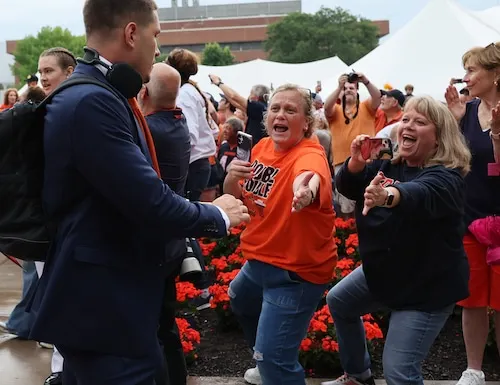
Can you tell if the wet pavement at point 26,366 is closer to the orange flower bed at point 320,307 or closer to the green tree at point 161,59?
the orange flower bed at point 320,307

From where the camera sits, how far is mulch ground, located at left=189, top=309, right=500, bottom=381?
4.63m

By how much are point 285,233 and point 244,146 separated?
531mm

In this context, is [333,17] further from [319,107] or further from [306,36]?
[319,107]

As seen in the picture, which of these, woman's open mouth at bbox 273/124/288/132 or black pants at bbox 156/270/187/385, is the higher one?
woman's open mouth at bbox 273/124/288/132

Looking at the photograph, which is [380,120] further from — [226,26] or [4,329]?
[226,26]

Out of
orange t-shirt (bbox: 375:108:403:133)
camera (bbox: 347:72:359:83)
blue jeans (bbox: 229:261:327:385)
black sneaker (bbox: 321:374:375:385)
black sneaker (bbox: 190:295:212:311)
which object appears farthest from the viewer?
orange t-shirt (bbox: 375:108:403:133)

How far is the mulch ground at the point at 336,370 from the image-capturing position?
463 cm

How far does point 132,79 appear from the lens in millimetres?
2436

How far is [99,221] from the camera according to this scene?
2355mm

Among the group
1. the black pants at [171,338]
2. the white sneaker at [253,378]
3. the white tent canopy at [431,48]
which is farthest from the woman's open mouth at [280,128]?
the white tent canopy at [431,48]

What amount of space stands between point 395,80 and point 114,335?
1390 cm

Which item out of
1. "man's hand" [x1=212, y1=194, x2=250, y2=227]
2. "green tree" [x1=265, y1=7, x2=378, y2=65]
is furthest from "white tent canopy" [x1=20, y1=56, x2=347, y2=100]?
"green tree" [x1=265, y1=7, x2=378, y2=65]

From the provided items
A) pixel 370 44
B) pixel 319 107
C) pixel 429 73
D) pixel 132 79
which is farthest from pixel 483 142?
pixel 370 44

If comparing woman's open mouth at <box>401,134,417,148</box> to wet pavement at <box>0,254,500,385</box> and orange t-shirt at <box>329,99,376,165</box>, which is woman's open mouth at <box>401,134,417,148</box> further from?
orange t-shirt at <box>329,99,376,165</box>
